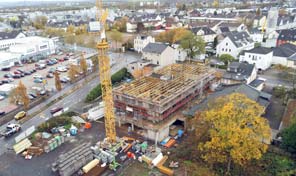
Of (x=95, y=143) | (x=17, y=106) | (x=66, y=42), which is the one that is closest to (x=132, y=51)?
(x=66, y=42)

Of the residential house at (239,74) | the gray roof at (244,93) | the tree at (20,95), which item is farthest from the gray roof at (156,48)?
the tree at (20,95)

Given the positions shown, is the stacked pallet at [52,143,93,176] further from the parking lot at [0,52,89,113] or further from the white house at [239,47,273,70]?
the white house at [239,47,273,70]

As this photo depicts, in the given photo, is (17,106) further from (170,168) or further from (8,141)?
(170,168)

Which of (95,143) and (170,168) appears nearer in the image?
(170,168)

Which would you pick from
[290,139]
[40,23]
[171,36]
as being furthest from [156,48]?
[40,23]

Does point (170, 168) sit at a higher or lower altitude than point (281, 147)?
lower

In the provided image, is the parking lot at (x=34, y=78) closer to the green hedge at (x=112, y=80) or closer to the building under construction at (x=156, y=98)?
the green hedge at (x=112, y=80)
